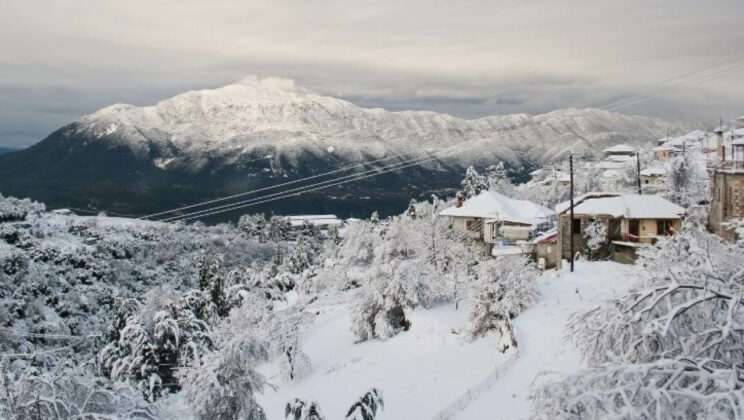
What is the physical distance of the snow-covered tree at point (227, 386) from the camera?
17828 millimetres

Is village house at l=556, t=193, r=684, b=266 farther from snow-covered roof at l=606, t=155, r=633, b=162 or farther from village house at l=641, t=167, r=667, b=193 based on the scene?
snow-covered roof at l=606, t=155, r=633, b=162

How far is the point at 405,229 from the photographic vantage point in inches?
2224

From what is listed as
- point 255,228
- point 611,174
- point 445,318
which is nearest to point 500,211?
point 445,318

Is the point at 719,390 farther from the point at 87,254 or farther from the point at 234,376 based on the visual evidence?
the point at 87,254

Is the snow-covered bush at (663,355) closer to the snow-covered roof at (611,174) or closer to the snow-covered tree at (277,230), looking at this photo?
the snow-covered roof at (611,174)

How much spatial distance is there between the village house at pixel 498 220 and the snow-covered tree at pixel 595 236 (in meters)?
8.94

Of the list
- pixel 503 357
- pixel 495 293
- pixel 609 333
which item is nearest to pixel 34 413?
pixel 609 333

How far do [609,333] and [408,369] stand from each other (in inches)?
902

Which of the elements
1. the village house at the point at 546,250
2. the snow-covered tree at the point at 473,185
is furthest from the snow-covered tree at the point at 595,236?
the snow-covered tree at the point at 473,185

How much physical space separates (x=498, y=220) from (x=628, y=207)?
1315cm

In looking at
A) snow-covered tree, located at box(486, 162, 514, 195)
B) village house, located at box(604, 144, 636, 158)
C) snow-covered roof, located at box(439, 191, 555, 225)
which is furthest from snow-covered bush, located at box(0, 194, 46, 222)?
village house, located at box(604, 144, 636, 158)

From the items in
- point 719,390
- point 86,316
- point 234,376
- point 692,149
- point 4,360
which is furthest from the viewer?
point 692,149

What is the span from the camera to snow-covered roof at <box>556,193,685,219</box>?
39562 mm

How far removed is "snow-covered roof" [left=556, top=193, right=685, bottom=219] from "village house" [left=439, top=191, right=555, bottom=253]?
8618mm
